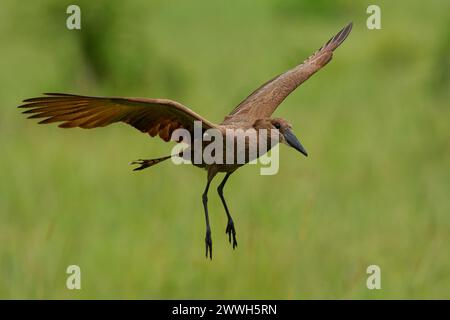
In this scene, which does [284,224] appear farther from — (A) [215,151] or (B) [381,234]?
(A) [215,151]

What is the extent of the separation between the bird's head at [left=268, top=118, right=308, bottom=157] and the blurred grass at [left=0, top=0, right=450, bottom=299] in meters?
4.21

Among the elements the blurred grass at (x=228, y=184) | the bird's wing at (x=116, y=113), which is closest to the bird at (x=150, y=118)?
the bird's wing at (x=116, y=113)

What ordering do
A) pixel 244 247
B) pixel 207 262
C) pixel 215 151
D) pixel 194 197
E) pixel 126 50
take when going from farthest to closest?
pixel 126 50 < pixel 194 197 < pixel 244 247 < pixel 207 262 < pixel 215 151

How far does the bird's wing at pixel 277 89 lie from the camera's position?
2.86 metres

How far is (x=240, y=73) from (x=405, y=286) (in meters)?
8.44

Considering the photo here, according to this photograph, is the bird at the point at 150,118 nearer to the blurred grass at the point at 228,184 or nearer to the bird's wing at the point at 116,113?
the bird's wing at the point at 116,113

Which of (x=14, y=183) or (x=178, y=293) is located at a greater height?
(x=14, y=183)

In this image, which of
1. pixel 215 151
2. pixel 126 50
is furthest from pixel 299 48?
pixel 215 151

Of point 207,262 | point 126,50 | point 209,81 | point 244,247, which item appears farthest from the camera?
point 209,81

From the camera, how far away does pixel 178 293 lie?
8398 millimetres

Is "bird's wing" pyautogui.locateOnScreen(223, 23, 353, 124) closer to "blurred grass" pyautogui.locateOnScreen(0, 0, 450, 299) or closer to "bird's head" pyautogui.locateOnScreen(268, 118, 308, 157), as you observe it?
"bird's head" pyautogui.locateOnScreen(268, 118, 308, 157)

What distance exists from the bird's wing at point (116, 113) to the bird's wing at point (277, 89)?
0.14m

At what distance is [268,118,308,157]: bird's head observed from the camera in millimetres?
2527

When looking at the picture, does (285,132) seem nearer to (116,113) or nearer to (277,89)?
(116,113)
